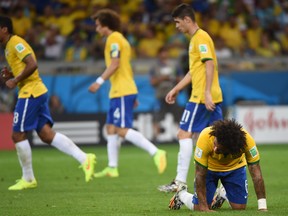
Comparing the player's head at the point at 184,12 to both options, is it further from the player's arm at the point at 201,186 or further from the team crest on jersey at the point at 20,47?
the player's arm at the point at 201,186

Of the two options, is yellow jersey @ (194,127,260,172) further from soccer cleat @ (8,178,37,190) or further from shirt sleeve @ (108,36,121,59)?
shirt sleeve @ (108,36,121,59)

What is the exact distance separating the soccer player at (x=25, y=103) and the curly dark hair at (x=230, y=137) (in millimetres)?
4138

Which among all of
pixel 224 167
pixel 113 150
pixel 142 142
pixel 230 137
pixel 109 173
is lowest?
pixel 109 173

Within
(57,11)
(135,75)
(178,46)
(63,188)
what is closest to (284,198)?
A: (63,188)

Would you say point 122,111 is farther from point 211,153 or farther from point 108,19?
point 211,153

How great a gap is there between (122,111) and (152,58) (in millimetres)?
8428

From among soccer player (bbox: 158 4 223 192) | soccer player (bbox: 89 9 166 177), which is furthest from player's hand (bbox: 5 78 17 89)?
soccer player (bbox: 89 9 166 177)

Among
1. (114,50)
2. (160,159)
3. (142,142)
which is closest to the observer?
(160,159)

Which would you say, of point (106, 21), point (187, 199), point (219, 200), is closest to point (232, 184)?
point (219, 200)

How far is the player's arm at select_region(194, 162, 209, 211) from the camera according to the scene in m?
8.97

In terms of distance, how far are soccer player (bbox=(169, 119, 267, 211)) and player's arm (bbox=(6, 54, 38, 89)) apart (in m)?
3.31

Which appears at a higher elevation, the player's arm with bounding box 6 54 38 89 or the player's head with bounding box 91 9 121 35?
the player's head with bounding box 91 9 121 35

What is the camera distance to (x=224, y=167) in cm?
941

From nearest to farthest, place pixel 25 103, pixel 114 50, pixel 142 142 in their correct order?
pixel 25 103 → pixel 142 142 → pixel 114 50
